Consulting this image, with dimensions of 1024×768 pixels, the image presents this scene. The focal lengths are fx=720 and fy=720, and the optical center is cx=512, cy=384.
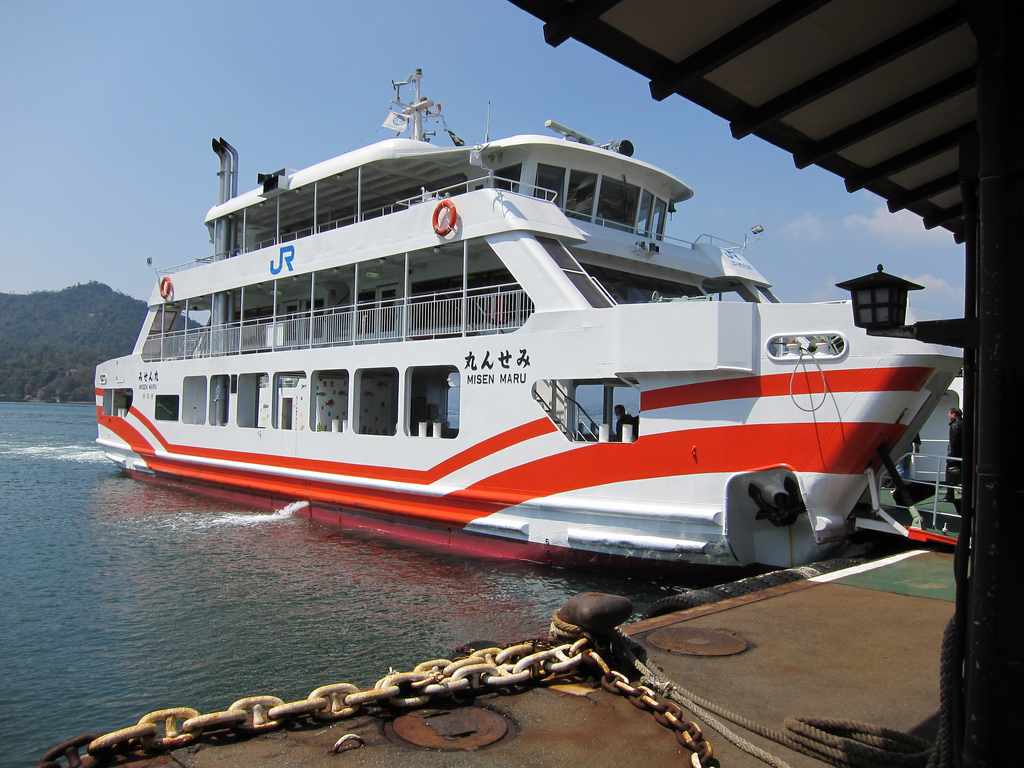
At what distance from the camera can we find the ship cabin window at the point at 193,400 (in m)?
17.5

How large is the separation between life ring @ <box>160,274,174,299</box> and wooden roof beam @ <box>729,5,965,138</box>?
60.5ft

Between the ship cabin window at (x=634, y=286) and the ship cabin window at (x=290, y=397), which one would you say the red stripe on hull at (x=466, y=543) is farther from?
the ship cabin window at (x=634, y=286)

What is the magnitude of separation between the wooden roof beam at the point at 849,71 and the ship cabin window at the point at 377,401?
35.3 feet

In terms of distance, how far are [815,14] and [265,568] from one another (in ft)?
29.3

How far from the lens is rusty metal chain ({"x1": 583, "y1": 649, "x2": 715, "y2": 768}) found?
2995 mm

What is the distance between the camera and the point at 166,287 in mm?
19266

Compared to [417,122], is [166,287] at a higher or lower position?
lower

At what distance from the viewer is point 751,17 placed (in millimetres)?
3135

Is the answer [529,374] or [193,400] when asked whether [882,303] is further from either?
[193,400]

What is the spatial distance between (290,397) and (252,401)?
6.05 ft

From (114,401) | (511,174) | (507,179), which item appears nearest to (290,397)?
(511,174)

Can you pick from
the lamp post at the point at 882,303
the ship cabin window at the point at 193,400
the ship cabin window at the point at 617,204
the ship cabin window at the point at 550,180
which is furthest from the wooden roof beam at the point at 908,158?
the ship cabin window at the point at 193,400

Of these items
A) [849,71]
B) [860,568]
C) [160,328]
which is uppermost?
[160,328]

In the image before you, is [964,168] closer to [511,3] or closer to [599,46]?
[599,46]
